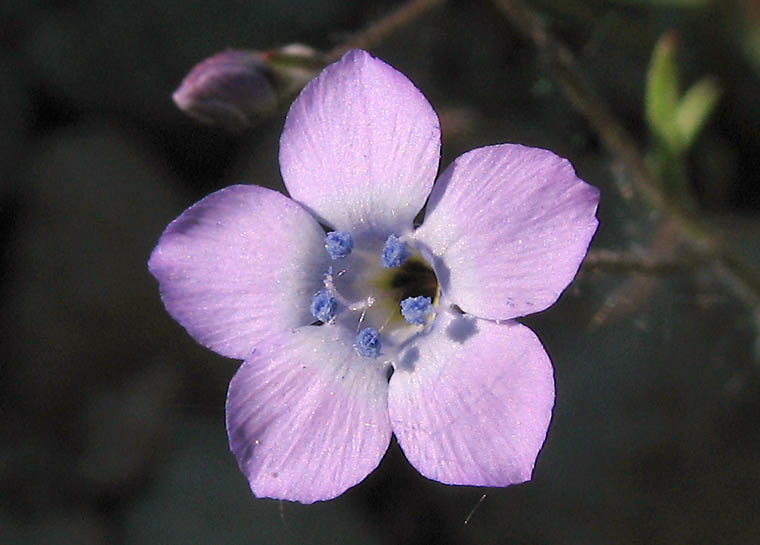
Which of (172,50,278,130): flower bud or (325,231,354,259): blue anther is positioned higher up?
(172,50,278,130): flower bud

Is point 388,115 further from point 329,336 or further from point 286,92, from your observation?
point 286,92

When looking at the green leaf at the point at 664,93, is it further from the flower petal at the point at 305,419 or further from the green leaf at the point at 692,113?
the flower petal at the point at 305,419

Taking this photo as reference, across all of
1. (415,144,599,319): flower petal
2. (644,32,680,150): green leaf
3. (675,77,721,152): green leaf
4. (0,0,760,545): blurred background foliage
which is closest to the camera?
(415,144,599,319): flower petal

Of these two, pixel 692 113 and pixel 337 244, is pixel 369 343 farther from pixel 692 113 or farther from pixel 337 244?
pixel 692 113

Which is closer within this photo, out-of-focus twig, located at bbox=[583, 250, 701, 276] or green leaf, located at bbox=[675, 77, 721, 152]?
out-of-focus twig, located at bbox=[583, 250, 701, 276]

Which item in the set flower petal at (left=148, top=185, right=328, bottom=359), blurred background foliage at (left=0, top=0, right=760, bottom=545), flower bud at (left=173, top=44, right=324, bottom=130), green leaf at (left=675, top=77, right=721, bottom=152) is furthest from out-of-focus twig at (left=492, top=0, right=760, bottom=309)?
flower petal at (left=148, top=185, right=328, bottom=359)

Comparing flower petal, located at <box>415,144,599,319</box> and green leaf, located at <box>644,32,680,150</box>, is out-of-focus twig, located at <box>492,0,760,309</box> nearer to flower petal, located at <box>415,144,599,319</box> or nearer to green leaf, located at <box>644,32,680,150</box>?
green leaf, located at <box>644,32,680,150</box>

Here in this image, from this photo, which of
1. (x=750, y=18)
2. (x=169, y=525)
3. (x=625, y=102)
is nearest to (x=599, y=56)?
(x=625, y=102)
